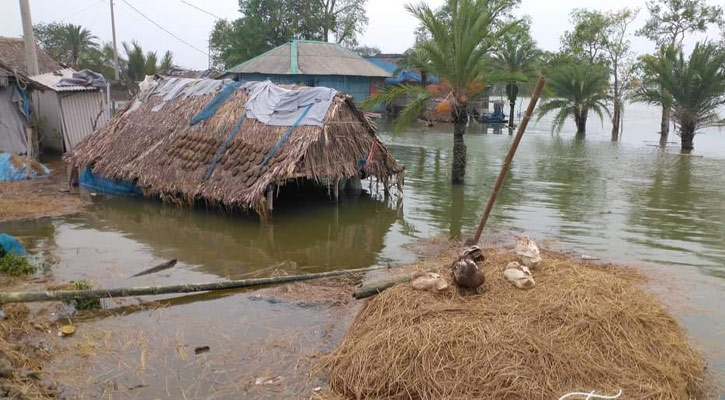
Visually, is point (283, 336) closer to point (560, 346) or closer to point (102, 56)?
point (560, 346)

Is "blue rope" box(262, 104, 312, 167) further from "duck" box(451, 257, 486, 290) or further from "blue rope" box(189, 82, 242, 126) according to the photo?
"duck" box(451, 257, 486, 290)

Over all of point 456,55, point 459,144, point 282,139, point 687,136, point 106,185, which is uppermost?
point 456,55

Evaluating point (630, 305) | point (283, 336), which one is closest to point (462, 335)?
point (630, 305)

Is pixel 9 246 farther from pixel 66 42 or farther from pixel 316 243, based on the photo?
pixel 66 42

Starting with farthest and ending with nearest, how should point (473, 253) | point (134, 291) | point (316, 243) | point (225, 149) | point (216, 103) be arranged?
point (216, 103), point (225, 149), point (316, 243), point (134, 291), point (473, 253)

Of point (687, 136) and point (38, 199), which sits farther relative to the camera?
point (687, 136)

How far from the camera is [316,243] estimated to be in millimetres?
9852

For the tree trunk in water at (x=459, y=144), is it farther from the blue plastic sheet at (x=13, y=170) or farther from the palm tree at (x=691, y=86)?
the palm tree at (x=691, y=86)

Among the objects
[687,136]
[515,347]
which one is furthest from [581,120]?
[515,347]

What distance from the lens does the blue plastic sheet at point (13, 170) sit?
45.0ft

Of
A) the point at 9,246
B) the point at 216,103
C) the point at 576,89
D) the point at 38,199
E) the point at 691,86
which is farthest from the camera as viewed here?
the point at 576,89

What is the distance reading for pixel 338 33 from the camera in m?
42.5

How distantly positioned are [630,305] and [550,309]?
85 centimetres

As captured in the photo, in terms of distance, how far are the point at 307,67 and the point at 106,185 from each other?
20.1 metres
